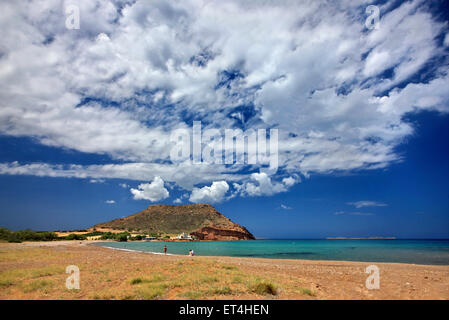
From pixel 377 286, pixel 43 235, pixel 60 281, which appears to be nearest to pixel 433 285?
pixel 377 286

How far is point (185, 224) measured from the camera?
17712cm

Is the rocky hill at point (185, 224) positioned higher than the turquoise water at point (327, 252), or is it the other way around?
the turquoise water at point (327, 252)

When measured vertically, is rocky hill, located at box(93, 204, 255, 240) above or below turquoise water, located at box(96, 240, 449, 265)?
below

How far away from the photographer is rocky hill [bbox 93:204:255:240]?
6368 inches

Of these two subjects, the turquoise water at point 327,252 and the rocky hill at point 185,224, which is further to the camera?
the rocky hill at point 185,224

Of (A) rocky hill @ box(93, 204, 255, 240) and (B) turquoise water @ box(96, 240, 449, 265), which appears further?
(A) rocky hill @ box(93, 204, 255, 240)

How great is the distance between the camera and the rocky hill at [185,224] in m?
162

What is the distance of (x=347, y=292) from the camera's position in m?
13.4

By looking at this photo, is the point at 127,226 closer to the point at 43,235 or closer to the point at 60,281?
the point at 43,235

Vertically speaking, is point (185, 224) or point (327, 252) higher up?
point (327, 252)

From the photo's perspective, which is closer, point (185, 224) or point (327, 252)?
point (327, 252)
